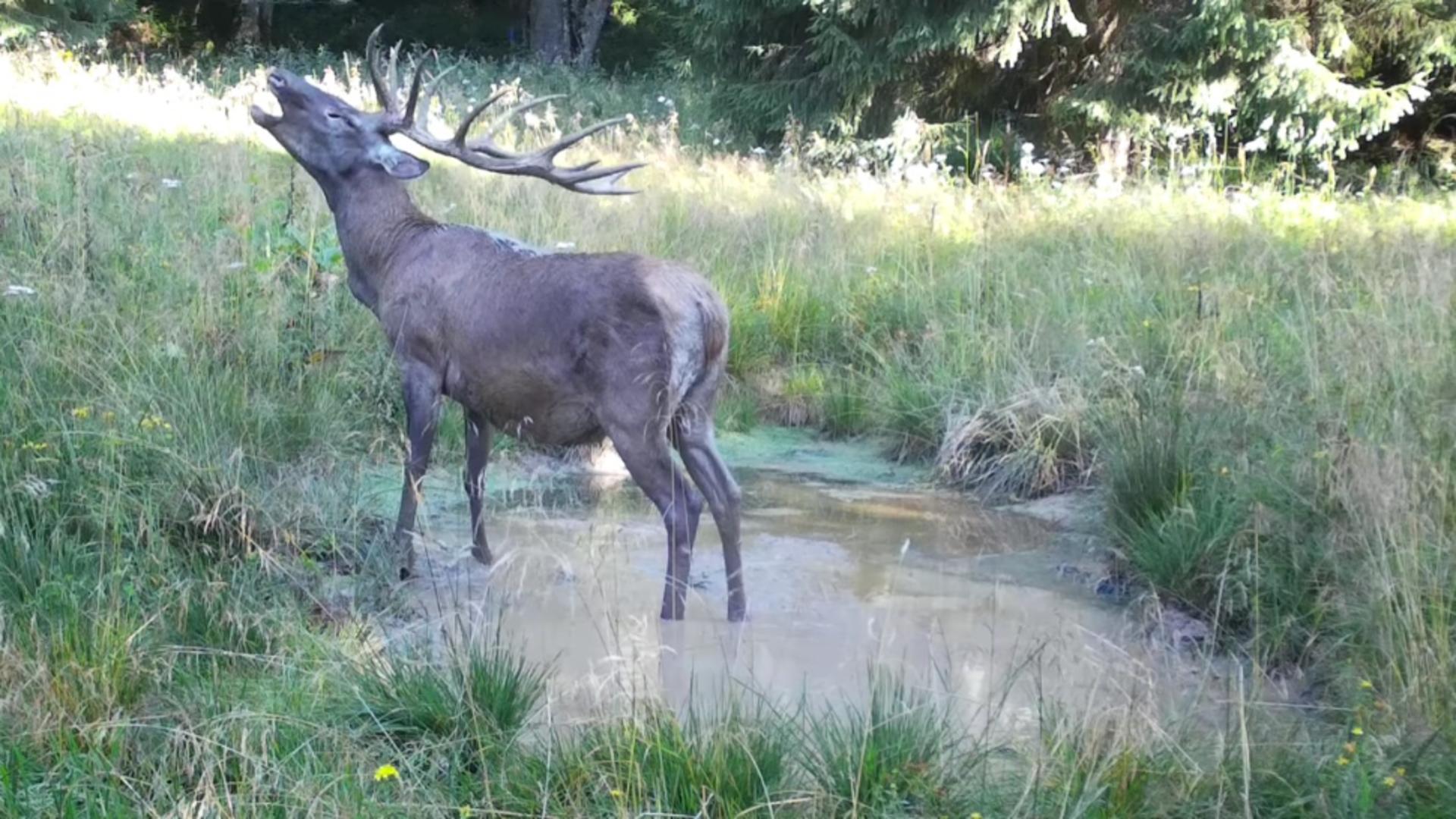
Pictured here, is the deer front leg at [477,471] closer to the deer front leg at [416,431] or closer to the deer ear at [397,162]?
the deer front leg at [416,431]

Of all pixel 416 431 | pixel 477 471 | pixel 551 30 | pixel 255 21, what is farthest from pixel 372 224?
pixel 255 21

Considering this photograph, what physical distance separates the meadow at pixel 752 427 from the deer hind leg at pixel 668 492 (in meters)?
1.04

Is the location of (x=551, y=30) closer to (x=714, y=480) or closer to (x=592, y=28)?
(x=592, y=28)

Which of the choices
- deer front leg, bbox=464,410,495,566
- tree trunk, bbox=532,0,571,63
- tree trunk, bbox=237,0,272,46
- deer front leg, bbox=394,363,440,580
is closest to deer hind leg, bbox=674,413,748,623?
deer front leg, bbox=464,410,495,566

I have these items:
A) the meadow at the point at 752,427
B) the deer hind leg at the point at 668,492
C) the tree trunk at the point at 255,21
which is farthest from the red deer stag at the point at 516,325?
the tree trunk at the point at 255,21

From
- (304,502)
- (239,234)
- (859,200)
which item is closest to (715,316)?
(304,502)

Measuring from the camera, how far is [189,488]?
574 centimetres

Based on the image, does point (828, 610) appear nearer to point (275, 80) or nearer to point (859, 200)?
→ point (275, 80)

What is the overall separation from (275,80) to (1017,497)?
13.3 ft

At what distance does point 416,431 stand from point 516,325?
663 millimetres

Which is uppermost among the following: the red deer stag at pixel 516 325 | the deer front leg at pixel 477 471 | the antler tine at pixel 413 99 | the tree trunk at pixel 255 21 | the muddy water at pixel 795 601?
the tree trunk at pixel 255 21

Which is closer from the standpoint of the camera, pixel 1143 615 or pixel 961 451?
pixel 1143 615

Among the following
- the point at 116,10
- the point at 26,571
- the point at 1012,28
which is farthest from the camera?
the point at 116,10

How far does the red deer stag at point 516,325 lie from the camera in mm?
5863
